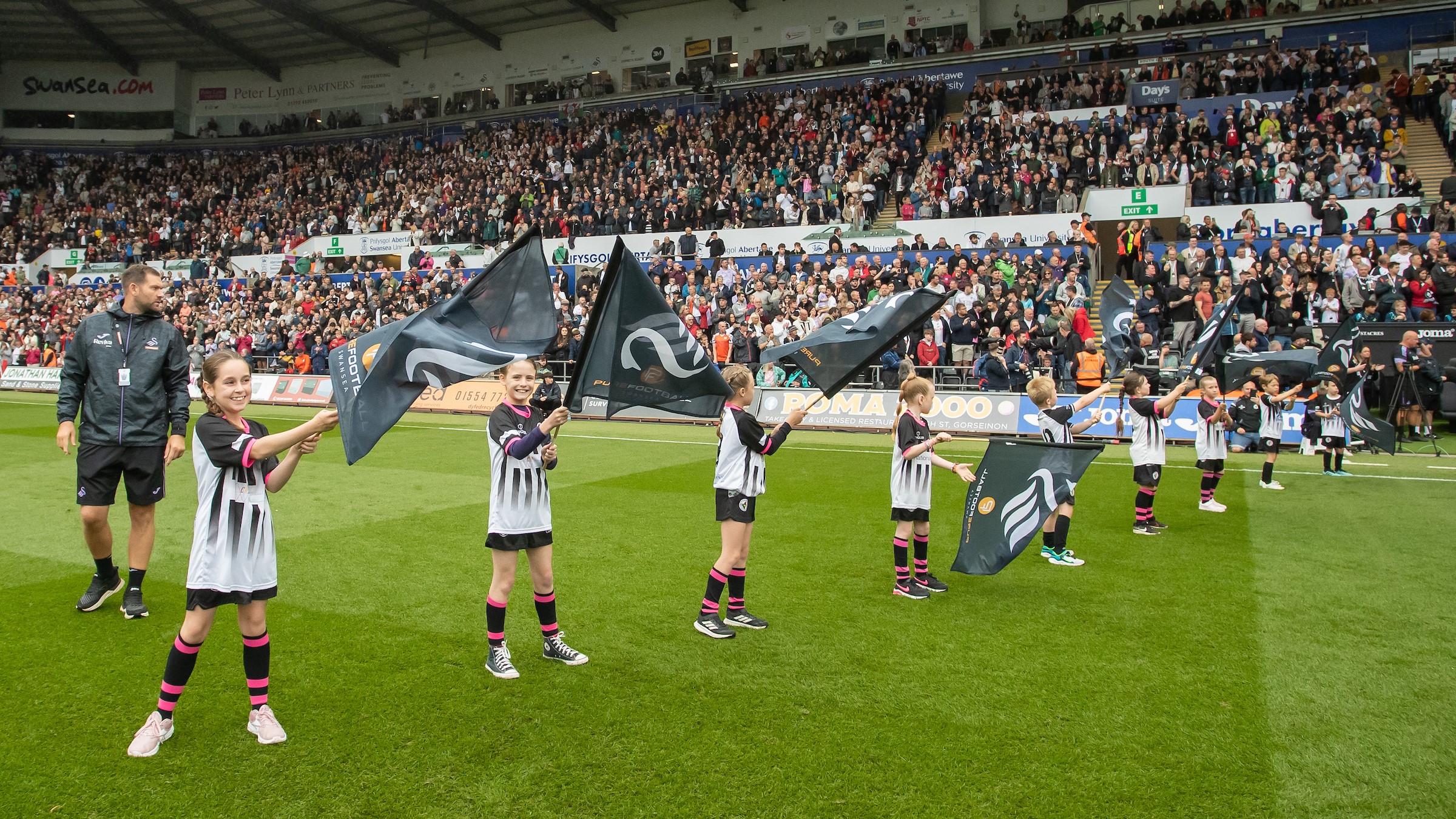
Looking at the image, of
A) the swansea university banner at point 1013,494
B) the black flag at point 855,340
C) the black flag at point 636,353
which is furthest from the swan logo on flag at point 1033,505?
the black flag at point 636,353

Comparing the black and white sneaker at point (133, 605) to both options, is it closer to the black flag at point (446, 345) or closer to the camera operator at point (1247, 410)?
the black flag at point (446, 345)

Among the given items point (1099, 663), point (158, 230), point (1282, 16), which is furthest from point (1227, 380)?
point (158, 230)

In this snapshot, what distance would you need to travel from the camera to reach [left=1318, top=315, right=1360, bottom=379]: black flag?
53.0ft

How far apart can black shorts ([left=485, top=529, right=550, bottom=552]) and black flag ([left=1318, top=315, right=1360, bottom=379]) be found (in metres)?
14.9

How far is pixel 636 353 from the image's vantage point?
18.9 feet

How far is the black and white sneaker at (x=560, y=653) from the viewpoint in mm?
6043

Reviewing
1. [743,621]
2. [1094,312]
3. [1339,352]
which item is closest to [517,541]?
[743,621]

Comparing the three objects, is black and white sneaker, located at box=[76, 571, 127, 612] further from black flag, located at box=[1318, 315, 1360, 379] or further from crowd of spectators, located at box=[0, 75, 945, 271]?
crowd of spectators, located at box=[0, 75, 945, 271]

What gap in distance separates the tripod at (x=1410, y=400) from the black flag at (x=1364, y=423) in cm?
88

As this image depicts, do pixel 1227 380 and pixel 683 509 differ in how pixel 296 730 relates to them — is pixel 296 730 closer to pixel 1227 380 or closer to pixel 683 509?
pixel 683 509

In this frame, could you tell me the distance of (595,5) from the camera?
143ft

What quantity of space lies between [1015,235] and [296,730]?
23.4m

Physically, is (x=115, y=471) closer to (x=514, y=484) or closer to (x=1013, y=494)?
(x=514, y=484)

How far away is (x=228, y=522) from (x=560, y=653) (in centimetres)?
221
